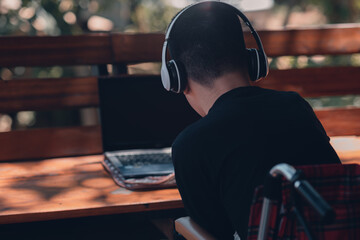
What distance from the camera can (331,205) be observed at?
3.99 ft

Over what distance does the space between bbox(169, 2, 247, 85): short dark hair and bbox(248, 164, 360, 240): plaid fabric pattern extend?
1.75 ft

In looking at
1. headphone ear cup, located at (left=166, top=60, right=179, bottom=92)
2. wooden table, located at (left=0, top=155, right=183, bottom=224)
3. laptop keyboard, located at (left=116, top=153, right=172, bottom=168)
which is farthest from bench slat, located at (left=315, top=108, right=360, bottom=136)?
headphone ear cup, located at (left=166, top=60, right=179, bottom=92)

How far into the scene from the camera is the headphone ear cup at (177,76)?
5.74 feet

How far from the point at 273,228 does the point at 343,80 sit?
2513 millimetres

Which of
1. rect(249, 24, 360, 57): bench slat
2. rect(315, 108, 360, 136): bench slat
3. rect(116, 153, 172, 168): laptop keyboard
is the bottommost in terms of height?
rect(315, 108, 360, 136): bench slat

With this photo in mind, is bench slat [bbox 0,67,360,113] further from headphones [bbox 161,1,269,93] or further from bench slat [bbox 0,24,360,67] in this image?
headphones [bbox 161,1,269,93]

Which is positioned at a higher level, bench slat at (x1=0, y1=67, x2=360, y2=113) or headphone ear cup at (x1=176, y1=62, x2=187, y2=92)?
headphone ear cup at (x1=176, y1=62, x2=187, y2=92)

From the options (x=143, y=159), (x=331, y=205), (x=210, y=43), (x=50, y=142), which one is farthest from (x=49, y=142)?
(x=331, y=205)

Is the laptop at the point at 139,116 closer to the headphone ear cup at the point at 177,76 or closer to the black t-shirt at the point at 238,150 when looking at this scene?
the headphone ear cup at the point at 177,76

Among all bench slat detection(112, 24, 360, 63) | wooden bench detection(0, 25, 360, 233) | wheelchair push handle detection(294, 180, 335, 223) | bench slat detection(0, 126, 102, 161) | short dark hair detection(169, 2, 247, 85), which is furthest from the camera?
bench slat detection(112, 24, 360, 63)

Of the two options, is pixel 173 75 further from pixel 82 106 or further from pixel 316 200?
pixel 82 106

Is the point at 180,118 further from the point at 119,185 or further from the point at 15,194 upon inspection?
the point at 15,194

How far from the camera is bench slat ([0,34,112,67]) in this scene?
→ 291 cm

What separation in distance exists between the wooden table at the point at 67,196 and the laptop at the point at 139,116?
0.22 metres
